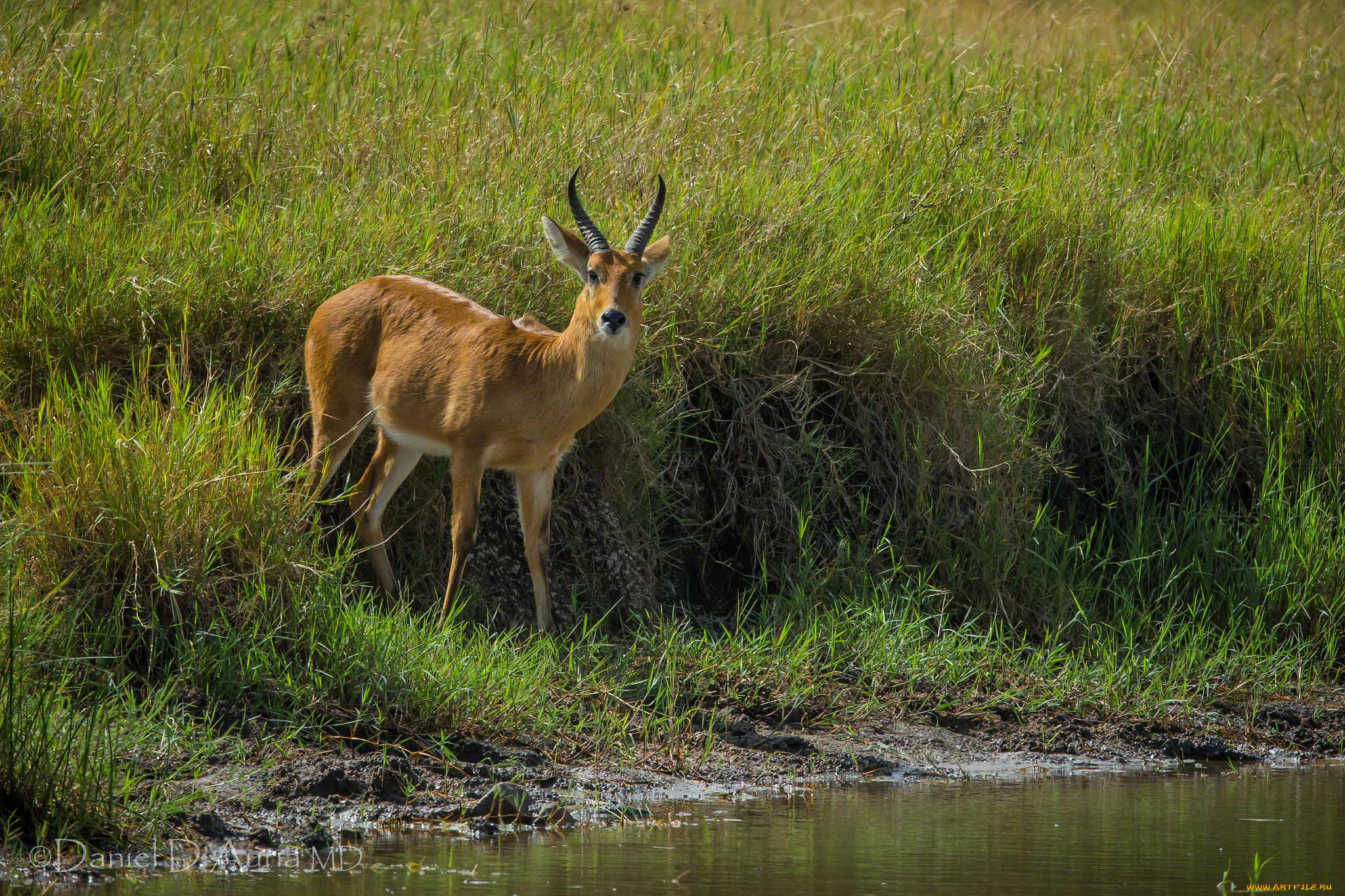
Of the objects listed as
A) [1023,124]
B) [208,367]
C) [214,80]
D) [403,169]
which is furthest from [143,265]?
[1023,124]

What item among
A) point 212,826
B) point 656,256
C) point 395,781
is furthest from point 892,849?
point 656,256

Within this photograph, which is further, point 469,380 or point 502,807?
point 469,380

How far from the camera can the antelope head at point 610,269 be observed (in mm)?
5984

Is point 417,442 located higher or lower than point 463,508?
higher

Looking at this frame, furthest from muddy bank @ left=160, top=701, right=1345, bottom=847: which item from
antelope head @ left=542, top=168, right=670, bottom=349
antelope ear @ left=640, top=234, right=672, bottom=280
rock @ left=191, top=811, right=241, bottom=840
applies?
antelope ear @ left=640, top=234, right=672, bottom=280

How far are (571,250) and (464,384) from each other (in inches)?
27.2

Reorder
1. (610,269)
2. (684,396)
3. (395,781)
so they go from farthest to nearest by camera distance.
A: (684,396)
(610,269)
(395,781)

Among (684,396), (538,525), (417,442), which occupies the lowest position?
(538,525)

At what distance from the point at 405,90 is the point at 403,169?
1.15 metres

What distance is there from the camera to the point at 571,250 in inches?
243

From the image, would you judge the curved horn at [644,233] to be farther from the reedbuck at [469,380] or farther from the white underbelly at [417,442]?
the white underbelly at [417,442]

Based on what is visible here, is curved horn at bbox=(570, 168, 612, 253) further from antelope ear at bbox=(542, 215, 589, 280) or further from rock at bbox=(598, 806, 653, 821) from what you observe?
rock at bbox=(598, 806, 653, 821)

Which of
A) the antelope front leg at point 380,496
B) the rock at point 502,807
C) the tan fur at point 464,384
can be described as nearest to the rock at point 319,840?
the rock at point 502,807

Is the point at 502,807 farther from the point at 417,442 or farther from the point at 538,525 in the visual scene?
the point at 417,442
